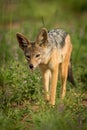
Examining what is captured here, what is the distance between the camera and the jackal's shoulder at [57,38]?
31.6 ft

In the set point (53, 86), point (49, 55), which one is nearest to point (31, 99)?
point (53, 86)

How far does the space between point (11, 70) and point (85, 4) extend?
37.8 feet

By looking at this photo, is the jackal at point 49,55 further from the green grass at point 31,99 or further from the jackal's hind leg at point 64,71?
the green grass at point 31,99

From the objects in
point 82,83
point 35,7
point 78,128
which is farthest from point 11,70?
point 35,7

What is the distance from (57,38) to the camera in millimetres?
9859

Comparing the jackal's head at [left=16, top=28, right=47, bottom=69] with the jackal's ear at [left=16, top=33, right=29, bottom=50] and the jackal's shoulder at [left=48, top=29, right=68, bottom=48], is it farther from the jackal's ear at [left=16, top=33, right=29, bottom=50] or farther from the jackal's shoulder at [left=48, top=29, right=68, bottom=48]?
the jackal's shoulder at [left=48, top=29, right=68, bottom=48]

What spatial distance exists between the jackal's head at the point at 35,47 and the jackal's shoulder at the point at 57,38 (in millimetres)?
280

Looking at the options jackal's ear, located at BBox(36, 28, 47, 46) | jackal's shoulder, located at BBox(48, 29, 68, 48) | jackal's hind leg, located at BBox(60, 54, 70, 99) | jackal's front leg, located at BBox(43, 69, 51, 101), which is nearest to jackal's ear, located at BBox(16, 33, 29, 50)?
jackal's ear, located at BBox(36, 28, 47, 46)

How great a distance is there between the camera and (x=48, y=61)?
30.8 ft

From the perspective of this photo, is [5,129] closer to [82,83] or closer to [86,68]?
[82,83]

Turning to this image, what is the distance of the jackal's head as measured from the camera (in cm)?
908

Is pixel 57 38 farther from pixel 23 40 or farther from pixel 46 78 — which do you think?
pixel 23 40

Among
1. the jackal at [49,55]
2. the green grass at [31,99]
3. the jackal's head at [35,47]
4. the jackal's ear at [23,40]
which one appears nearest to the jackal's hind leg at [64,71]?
the jackal at [49,55]

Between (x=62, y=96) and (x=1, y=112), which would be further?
(x=62, y=96)
